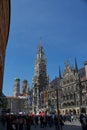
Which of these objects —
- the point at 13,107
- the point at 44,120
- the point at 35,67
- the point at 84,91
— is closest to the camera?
the point at 44,120

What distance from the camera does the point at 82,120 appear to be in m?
16.4

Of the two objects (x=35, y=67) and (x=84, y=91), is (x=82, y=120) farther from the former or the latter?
(x=35, y=67)

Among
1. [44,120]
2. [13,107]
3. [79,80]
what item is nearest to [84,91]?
[79,80]

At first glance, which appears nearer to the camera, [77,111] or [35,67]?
[77,111]

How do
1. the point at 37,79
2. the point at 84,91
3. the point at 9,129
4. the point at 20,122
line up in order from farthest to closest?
the point at 37,79 → the point at 84,91 → the point at 20,122 → the point at 9,129

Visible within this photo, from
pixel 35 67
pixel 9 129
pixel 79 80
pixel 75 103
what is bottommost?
pixel 9 129

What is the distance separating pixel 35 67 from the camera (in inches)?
4633

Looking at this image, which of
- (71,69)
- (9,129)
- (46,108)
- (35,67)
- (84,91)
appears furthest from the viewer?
(35,67)

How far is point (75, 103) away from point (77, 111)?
287 centimetres

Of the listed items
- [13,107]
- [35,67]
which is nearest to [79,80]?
[35,67]

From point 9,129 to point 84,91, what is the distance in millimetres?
60680

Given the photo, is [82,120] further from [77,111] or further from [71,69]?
[71,69]

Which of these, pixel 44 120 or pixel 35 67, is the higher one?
pixel 35 67

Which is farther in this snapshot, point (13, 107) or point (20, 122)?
point (13, 107)
